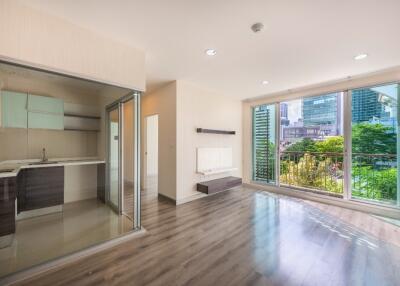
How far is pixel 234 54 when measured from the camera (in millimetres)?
2709

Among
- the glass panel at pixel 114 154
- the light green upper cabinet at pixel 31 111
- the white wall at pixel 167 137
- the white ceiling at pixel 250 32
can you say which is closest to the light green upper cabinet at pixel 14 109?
the light green upper cabinet at pixel 31 111

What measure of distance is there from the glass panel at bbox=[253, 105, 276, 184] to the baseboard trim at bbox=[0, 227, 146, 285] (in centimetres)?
384

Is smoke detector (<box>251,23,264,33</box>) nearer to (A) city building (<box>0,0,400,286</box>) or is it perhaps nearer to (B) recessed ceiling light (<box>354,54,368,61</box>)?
(A) city building (<box>0,0,400,286</box>)

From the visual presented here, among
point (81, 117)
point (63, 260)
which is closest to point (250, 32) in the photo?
point (63, 260)

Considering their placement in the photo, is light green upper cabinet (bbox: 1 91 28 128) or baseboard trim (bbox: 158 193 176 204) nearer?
light green upper cabinet (bbox: 1 91 28 128)

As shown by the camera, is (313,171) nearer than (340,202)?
No

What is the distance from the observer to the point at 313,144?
14.5 feet

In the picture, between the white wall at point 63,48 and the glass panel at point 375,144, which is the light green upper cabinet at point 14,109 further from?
the glass panel at point 375,144

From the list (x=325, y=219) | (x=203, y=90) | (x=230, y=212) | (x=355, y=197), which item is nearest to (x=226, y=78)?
(x=203, y=90)

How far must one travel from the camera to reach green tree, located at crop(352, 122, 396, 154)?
3418 millimetres

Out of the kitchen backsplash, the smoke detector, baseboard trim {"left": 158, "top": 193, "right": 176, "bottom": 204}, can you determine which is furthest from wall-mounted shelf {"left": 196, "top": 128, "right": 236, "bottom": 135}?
the smoke detector

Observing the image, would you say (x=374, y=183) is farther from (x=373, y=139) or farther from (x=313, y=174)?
(x=313, y=174)

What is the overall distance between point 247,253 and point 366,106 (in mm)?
3804

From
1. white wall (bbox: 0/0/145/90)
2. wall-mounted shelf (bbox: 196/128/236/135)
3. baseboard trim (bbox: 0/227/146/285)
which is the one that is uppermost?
white wall (bbox: 0/0/145/90)
